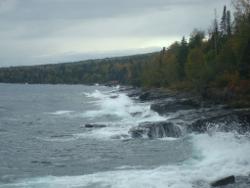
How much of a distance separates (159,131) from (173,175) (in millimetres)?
17051

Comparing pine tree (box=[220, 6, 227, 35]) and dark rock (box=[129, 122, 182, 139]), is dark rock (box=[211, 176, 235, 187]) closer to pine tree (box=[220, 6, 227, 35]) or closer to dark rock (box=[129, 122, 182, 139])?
dark rock (box=[129, 122, 182, 139])

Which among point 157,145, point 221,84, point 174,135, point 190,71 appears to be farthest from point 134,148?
point 190,71

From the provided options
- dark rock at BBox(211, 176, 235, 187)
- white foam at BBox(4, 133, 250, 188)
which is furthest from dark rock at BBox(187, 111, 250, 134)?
dark rock at BBox(211, 176, 235, 187)

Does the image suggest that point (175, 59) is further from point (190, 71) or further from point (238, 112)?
point (238, 112)

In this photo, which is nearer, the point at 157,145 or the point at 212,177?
the point at 212,177

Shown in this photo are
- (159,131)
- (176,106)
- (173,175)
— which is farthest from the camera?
(176,106)

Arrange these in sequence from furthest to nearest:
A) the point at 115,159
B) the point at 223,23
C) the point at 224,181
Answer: the point at 223,23 < the point at 115,159 < the point at 224,181

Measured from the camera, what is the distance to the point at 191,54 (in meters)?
86.2

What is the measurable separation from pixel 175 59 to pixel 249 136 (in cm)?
6281

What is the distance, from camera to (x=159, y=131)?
1708 inches

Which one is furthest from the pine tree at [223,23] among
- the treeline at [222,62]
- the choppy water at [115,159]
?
the choppy water at [115,159]

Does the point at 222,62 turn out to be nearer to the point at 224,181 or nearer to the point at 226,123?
the point at 226,123

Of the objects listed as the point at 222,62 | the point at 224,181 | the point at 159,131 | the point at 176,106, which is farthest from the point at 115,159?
the point at 222,62

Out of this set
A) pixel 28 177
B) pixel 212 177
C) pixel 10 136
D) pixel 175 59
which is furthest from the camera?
pixel 175 59
